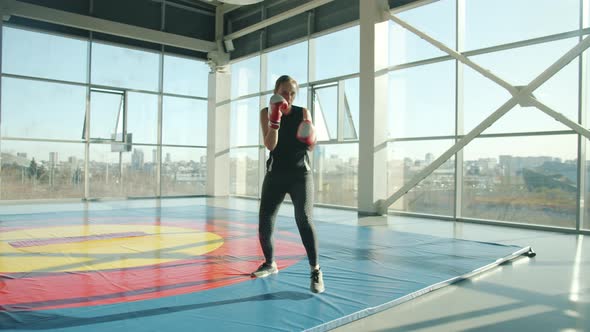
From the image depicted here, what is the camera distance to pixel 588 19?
5.95m

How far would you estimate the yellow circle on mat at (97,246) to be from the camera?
3.50 meters

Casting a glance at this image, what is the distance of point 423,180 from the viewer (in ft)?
25.9

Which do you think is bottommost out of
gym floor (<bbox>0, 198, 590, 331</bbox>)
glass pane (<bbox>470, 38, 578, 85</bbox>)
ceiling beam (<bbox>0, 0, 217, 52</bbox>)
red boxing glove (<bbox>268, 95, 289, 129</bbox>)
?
gym floor (<bbox>0, 198, 590, 331</bbox>)

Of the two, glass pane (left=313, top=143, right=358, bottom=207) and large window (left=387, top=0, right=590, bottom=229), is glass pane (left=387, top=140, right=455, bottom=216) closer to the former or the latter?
large window (left=387, top=0, right=590, bottom=229)

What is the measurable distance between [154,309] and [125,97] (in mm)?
9320

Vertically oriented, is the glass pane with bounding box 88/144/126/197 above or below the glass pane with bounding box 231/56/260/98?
below

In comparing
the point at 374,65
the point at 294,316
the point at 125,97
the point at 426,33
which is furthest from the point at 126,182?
the point at 294,316

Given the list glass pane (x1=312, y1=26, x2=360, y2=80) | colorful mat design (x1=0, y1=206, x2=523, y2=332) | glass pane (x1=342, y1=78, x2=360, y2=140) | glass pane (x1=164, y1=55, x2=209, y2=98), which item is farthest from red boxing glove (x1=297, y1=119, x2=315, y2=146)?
glass pane (x1=164, y1=55, x2=209, y2=98)

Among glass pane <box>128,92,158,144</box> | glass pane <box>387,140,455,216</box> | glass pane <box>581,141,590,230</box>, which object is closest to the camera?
glass pane <box>581,141,590,230</box>

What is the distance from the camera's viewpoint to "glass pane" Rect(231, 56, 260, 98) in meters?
11.5

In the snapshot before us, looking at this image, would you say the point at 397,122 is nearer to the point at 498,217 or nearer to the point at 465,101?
the point at 465,101

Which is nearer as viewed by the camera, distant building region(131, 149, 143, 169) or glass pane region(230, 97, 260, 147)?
distant building region(131, 149, 143, 169)

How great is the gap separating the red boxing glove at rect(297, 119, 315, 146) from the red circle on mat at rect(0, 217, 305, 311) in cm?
109

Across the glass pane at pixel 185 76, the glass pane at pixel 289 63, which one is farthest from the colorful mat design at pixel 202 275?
the glass pane at pixel 185 76
